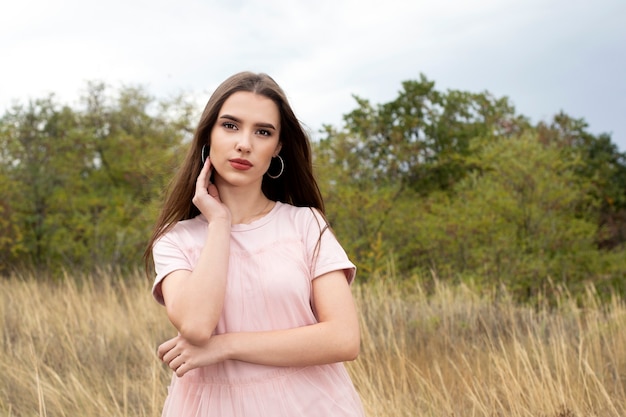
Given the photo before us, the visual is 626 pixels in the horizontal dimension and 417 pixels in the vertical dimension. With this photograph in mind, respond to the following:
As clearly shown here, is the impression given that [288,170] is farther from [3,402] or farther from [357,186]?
[357,186]

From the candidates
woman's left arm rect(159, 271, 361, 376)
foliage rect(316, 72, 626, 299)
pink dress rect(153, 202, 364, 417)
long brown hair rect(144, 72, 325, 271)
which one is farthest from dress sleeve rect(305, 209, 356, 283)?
foliage rect(316, 72, 626, 299)

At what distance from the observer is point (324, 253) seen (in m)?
2.37

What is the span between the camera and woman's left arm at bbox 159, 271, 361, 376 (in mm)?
2191

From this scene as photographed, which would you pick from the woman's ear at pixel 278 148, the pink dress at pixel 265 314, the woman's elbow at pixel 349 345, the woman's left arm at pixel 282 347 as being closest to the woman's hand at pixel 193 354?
the woman's left arm at pixel 282 347

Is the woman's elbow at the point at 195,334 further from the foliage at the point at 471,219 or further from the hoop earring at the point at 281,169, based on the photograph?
the foliage at the point at 471,219

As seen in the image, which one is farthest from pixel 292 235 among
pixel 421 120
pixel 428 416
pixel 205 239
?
pixel 421 120

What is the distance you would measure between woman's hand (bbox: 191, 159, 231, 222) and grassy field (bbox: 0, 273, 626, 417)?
6.40 ft

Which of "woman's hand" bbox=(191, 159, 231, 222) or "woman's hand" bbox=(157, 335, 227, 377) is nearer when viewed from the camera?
"woman's hand" bbox=(157, 335, 227, 377)

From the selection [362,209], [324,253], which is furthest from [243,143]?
[362,209]

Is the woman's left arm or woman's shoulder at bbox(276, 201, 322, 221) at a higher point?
woman's shoulder at bbox(276, 201, 322, 221)

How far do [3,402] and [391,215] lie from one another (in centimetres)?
893

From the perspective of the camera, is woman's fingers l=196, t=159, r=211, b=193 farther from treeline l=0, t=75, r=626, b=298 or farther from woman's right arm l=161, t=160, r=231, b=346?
treeline l=0, t=75, r=626, b=298

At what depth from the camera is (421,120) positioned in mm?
21703

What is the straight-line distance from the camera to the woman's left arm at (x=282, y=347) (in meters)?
2.19
